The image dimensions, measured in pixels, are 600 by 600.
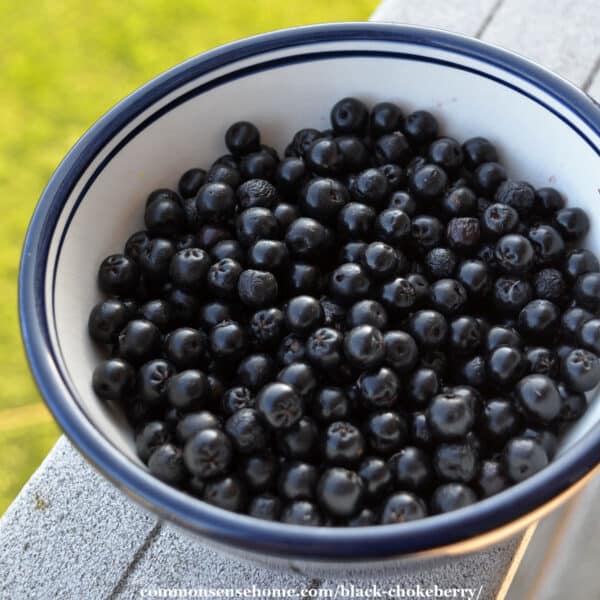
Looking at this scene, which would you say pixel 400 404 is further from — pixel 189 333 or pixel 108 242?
pixel 108 242

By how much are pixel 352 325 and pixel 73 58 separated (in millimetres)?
1185

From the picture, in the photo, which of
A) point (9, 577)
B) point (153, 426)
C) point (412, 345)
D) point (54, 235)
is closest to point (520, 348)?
point (412, 345)

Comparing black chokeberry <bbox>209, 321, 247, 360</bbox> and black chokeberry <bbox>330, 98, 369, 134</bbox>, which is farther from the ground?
black chokeberry <bbox>330, 98, 369, 134</bbox>

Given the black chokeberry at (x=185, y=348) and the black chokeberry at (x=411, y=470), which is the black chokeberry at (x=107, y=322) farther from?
the black chokeberry at (x=411, y=470)

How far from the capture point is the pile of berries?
71 centimetres

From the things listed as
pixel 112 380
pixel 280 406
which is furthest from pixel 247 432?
pixel 112 380

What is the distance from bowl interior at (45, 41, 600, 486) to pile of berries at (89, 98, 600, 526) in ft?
0.09

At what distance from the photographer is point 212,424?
72 centimetres

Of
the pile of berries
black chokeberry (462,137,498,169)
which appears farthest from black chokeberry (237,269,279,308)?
black chokeberry (462,137,498,169)

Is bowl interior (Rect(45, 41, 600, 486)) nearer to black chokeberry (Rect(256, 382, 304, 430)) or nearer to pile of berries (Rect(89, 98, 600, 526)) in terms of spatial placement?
pile of berries (Rect(89, 98, 600, 526))

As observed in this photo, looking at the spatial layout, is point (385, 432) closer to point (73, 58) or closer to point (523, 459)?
point (523, 459)

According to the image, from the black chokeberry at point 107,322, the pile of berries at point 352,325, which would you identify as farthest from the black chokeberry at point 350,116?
the black chokeberry at point 107,322

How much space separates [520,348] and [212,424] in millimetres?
321

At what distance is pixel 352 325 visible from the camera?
79cm
